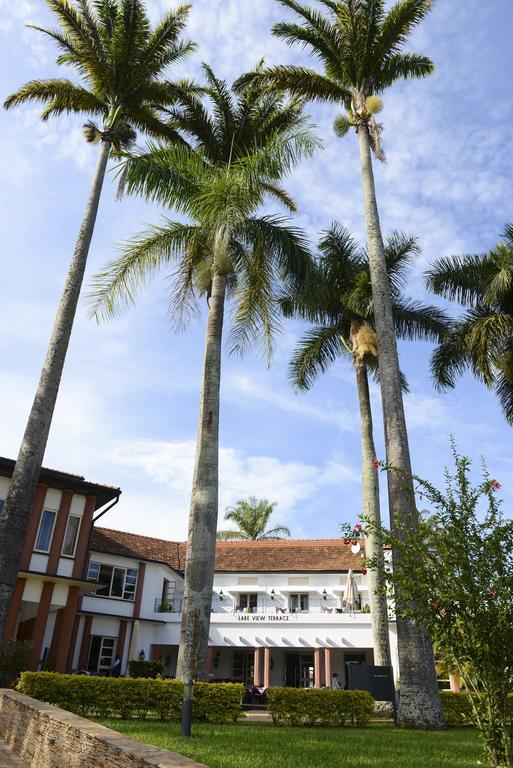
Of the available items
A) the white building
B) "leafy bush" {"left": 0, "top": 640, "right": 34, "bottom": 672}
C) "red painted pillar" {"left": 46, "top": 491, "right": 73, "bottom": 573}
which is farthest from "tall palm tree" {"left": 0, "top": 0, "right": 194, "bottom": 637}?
the white building

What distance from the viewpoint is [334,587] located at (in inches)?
1253

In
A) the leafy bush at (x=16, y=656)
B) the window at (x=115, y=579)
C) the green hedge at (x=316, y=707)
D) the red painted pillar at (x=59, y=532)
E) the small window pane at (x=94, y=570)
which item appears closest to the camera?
the green hedge at (x=316, y=707)

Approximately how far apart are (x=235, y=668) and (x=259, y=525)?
15.3m

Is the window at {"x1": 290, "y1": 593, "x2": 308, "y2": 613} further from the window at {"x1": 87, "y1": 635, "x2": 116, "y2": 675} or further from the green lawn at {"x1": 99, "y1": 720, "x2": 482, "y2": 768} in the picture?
the green lawn at {"x1": 99, "y1": 720, "x2": 482, "y2": 768}

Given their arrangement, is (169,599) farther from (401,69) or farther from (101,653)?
(401,69)

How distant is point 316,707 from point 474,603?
830cm

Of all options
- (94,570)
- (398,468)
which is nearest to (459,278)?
(398,468)

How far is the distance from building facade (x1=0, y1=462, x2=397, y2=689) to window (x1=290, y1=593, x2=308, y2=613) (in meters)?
0.05

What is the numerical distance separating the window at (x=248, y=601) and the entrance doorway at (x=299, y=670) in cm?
332

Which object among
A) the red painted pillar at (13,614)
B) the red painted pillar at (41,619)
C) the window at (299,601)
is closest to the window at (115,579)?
the red painted pillar at (41,619)

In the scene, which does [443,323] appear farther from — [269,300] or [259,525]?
[259,525]

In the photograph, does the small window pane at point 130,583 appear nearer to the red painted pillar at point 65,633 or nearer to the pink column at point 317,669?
the red painted pillar at point 65,633

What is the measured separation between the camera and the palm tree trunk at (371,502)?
17.4m

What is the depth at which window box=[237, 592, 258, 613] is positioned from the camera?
32.9 meters
